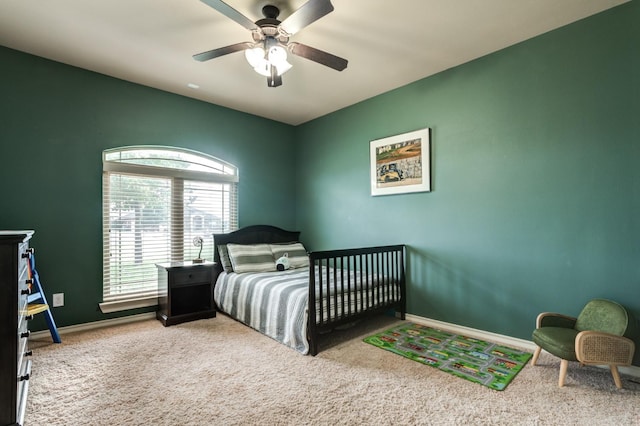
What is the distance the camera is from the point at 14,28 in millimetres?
2471

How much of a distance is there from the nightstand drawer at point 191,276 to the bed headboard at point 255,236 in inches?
15.9

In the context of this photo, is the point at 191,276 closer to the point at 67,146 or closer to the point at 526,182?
the point at 67,146

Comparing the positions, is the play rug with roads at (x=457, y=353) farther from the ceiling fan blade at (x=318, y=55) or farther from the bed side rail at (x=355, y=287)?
the ceiling fan blade at (x=318, y=55)

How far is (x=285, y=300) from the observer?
2783mm

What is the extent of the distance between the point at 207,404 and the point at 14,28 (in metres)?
3.20

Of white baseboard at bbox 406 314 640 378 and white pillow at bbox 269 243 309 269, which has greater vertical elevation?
white pillow at bbox 269 243 309 269

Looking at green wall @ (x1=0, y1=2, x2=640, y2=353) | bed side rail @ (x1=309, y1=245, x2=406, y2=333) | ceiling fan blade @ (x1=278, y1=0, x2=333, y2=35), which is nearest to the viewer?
ceiling fan blade @ (x1=278, y1=0, x2=333, y2=35)

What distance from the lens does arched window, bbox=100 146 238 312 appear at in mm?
3285

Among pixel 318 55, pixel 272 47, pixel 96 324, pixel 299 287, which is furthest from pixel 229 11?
pixel 96 324

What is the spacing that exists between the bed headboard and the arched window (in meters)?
0.12

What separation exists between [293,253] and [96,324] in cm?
227

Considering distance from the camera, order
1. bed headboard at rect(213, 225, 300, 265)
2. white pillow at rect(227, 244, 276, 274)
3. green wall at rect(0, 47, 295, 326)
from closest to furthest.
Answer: green wall at rect(0, 47, 295, 326) < white pillow at rect(227, 244, 276, 274) < bed headboard at rect(213, 225, 300, 265)

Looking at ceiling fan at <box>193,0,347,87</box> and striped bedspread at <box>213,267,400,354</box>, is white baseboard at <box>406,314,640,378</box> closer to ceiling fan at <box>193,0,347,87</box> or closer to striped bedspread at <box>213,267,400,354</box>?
striped bedspread at <box>213,267,400,354</box>

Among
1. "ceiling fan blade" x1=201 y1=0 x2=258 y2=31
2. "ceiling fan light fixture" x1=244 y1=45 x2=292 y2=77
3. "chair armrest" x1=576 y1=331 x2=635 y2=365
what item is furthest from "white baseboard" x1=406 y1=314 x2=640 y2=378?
"ceiling fan blade" x1=201 y1=0 x2=258 y2=31
